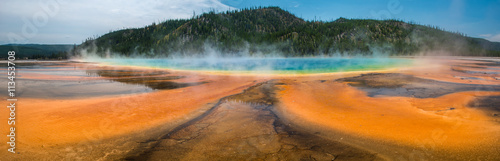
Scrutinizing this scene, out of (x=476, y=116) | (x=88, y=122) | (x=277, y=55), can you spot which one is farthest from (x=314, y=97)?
(x=277, y=55)

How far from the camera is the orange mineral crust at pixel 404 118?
4.00 m

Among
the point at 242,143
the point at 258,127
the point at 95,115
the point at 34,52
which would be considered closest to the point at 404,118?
the point at 258,127

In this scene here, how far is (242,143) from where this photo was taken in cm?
394

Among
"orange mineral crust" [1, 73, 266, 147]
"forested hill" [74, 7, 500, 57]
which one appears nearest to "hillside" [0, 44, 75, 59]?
"forested hill" [74, 7, 500, 57]

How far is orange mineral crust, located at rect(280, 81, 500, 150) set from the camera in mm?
4004

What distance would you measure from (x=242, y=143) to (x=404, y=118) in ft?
12.1

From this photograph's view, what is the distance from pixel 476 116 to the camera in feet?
16.9

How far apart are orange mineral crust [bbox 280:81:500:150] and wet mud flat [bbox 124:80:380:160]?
0.83 m

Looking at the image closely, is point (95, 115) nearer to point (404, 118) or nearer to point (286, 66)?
point (404, 118)

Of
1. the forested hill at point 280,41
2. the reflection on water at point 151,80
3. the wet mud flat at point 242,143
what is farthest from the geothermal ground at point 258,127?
the forested hill at point 280,41

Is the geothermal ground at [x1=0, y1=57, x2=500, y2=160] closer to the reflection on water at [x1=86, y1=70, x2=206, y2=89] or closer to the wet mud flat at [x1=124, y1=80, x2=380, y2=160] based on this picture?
the wet mud flat at [x1=124, y1=80, x2=380, y2=160]

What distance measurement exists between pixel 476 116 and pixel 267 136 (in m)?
4.65

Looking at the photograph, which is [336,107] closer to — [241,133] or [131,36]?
[241,133]

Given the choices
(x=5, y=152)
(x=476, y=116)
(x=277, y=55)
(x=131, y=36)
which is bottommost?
(x=5, y=152)
